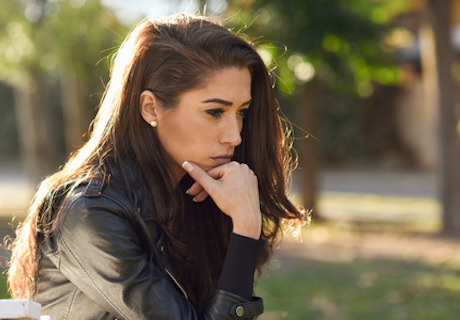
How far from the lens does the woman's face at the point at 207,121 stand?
2.05 meters

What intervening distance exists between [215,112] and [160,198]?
1.11 feet

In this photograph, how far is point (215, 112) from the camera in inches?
81.7

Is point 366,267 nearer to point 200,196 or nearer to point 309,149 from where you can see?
point 309,149

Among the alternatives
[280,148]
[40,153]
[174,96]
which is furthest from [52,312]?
[40,153]

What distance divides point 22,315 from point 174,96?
0.90 metres

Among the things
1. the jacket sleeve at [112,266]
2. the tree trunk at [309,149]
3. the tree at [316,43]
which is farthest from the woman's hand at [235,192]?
the tree trunk at [309,149]

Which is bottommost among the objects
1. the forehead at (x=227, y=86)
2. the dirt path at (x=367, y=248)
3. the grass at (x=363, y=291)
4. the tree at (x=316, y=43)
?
the dirt path at (x=367, y=248)

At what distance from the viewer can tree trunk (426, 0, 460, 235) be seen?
26.9 ft

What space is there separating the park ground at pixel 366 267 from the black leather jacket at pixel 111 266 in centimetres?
95

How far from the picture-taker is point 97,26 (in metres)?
9.63

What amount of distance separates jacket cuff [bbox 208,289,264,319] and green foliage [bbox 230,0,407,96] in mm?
5872

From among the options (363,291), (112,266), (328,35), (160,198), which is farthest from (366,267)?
(112,266)

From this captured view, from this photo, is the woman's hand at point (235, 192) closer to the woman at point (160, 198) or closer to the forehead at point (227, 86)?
the woman at point (160, 198)

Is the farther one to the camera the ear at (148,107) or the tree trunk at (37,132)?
the tree trunk at (37,132)
